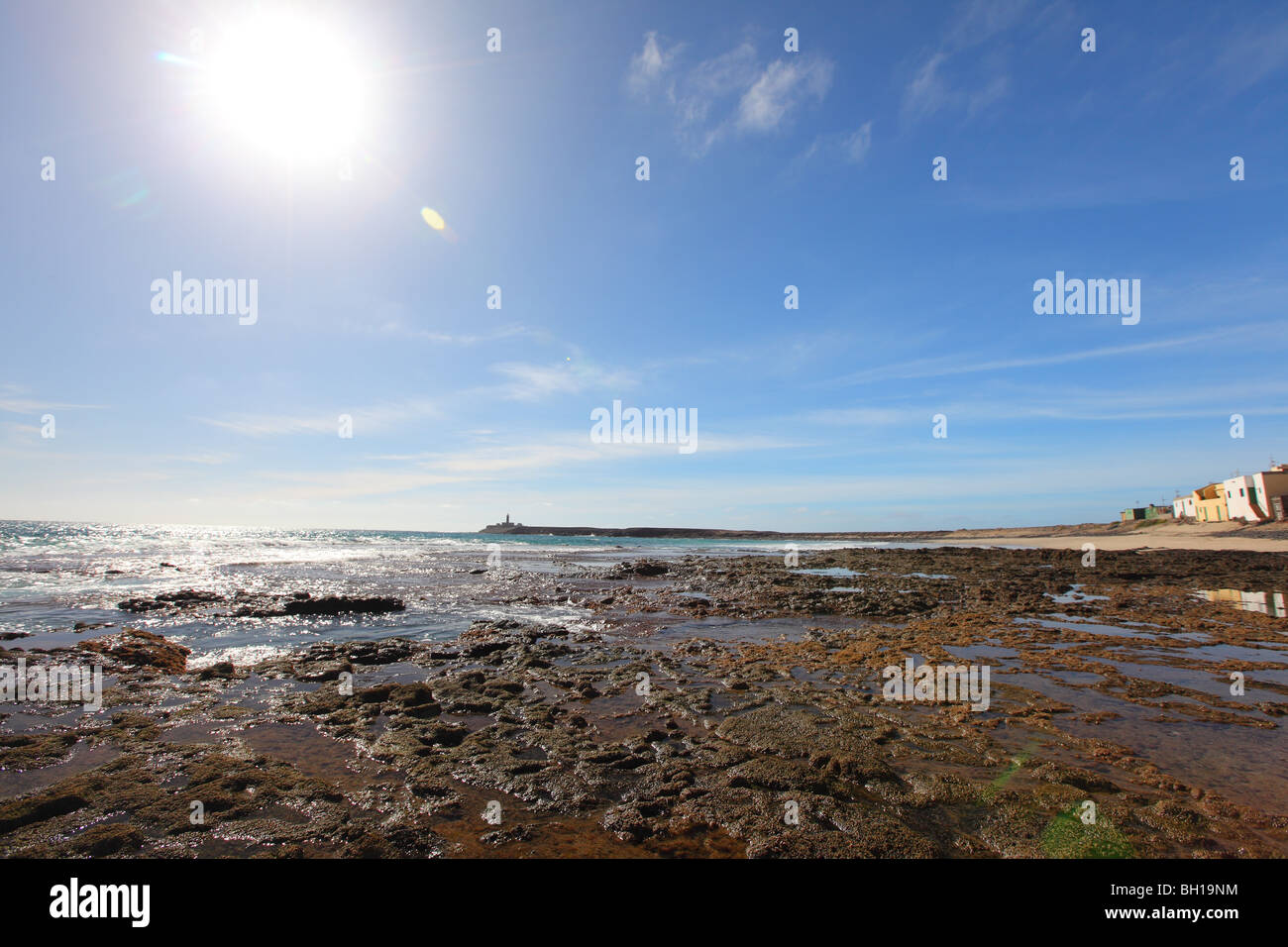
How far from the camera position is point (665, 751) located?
7418 mm

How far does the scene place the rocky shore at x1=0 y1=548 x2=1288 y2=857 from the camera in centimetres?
527

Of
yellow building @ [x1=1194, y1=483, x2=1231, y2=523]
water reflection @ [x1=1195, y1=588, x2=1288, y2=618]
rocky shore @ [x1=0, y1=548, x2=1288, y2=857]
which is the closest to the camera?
rocky shore @ [x1=0, y1=548, x2=1288, y2=857]

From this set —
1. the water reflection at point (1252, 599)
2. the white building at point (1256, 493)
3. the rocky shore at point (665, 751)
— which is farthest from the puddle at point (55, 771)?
the white building at point (1256, 493)

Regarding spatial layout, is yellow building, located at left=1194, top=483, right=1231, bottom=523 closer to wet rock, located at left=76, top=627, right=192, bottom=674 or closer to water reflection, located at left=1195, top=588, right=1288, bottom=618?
water reflection, located at left=1195, top=588, right=1288, bottom=618

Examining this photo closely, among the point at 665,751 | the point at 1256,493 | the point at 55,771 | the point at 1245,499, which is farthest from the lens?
the point at 1245,499

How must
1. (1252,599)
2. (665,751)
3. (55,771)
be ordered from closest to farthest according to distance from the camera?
(55,771)
(665,751)
(1252,599)

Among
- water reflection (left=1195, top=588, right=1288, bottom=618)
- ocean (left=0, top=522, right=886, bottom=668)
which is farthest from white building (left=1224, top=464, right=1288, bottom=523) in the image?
ocean (left=0, top=522, right=886, bottom=668)

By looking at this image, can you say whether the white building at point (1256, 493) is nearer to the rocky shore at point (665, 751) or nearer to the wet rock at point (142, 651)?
the rocky shore at point (665, 751)

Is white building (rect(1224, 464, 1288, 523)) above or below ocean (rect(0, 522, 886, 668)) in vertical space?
above

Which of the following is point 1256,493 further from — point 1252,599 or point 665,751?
point 665,751

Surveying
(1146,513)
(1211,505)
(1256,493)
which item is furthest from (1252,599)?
(1146,513)

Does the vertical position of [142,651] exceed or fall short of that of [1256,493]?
it falls short

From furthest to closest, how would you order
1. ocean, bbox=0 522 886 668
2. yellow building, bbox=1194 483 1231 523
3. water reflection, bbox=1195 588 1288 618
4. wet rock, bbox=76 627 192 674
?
yellow building, bbox=1194 483 1231 523 < water reflection, bbox=1195 588 1288 618 < ocean, bbox=0 522 886 668 < wet rock, bbox=76 627 192 674
